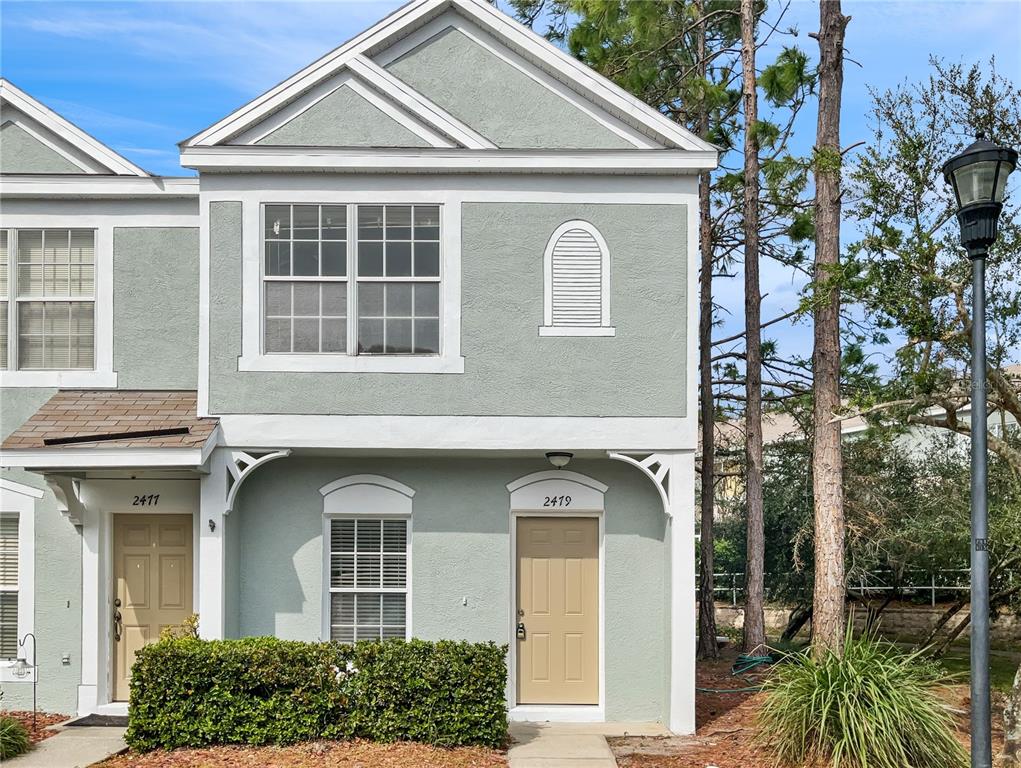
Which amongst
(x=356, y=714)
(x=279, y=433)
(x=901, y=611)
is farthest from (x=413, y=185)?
(x=901, y=611)

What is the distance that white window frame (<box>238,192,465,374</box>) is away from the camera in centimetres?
1095

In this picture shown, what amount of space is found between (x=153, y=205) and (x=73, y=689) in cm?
576

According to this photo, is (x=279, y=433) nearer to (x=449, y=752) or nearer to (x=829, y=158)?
(x=449, y=752)

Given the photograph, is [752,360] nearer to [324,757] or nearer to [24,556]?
[324,757]

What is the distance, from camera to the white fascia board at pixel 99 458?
10.3 metres

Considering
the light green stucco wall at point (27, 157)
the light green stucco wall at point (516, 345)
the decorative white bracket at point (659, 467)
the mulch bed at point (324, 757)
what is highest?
the light green stucco wall at point (27, 157)

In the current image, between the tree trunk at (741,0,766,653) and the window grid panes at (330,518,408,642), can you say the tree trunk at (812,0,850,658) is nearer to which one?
the tree trunk at (741,0,766,653)

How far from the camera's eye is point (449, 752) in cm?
947

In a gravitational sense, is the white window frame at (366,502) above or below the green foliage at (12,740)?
above

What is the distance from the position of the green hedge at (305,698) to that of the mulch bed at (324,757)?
0.13 meters

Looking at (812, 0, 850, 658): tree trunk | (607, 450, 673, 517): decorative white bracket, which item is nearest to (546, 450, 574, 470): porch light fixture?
(607, 450, 673, 517): decorative white bracket

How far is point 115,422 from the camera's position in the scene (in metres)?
11.0

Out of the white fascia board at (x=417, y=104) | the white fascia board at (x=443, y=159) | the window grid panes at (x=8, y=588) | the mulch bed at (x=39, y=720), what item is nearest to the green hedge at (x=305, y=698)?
the mulch bed at (x=39, y=720)

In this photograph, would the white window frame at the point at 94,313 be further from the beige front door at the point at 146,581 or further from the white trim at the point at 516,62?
the white trim at the point at 516,62
